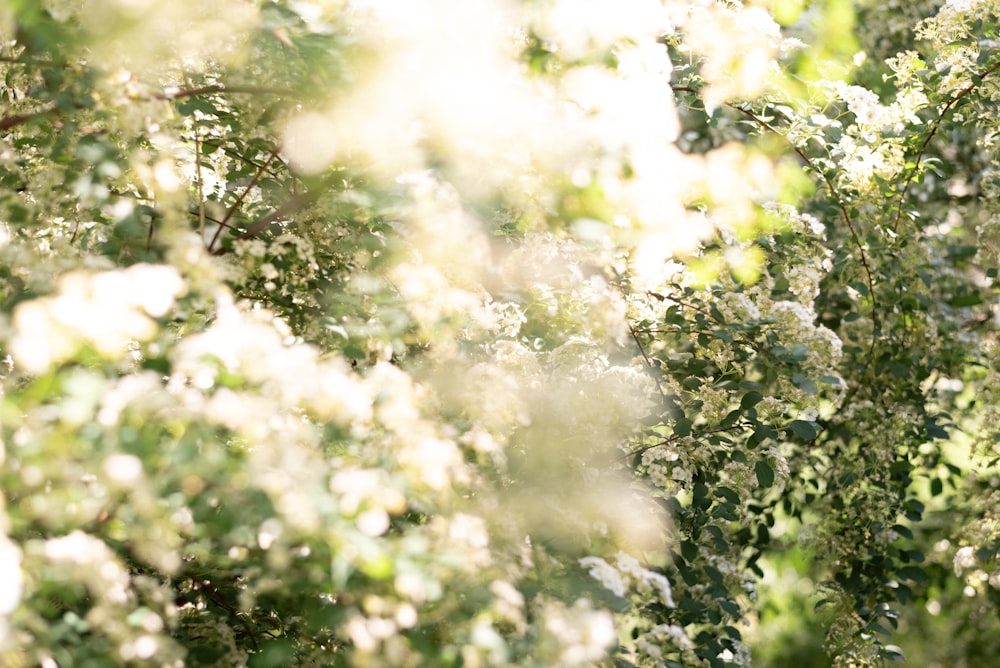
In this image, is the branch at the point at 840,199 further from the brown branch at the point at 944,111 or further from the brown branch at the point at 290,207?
the brown branch at the point at 290,207

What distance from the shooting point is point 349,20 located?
5.98 ft

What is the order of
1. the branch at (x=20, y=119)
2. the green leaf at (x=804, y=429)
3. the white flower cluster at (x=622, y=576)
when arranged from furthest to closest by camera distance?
the green leaf at (x=804, y=429)
the branch at (x=20, y=119)
the white flower cluster at (x=622, y=576)

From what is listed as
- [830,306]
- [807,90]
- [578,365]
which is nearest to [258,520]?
[578,365]

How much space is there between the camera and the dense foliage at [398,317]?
4.51ft

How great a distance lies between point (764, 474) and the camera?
2596mm

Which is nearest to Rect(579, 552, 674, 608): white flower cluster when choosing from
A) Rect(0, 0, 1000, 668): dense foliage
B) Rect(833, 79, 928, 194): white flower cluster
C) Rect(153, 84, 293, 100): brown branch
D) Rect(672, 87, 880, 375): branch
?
Rect(0, 0, 1000, 668): dense foliage

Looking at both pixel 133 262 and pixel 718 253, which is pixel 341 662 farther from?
pixel 718 253

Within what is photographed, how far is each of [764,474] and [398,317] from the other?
1219 mm

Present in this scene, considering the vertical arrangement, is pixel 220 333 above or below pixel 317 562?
above

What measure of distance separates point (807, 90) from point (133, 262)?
86.2 inches

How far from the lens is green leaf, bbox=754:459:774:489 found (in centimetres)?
259

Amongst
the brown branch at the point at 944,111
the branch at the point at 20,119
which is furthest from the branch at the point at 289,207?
the brown branch at the point at 944,111

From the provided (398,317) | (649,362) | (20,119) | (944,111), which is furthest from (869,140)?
(20,119)

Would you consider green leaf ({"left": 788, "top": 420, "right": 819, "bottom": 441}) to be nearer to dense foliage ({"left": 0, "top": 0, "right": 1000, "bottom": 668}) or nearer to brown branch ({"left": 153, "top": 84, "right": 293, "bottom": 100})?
dense foliage ({"left": 0, "top": 0, "right": 1000, "bottom": 668})
